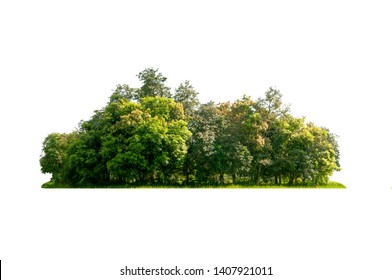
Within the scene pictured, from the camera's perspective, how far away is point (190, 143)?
26297 mm

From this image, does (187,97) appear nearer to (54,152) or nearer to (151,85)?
(151,85)

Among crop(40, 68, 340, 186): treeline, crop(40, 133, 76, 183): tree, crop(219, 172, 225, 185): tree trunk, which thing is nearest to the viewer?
crop(40, 68, 340, 186): treeline

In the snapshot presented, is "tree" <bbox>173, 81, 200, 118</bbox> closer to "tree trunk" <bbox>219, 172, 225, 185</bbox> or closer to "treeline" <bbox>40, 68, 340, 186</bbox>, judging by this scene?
"treeline" <bbox>40, 68, 340, 186</bbox>

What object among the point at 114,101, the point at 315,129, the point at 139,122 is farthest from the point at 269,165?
the point at 114,101

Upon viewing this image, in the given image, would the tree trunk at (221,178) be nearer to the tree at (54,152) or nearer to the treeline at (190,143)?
the treeline at (190,143)

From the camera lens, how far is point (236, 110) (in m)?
27.8

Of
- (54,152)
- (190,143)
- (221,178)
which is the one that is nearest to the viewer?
(190,143)

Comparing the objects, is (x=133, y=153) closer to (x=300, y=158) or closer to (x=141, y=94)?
(x=141, y=94)

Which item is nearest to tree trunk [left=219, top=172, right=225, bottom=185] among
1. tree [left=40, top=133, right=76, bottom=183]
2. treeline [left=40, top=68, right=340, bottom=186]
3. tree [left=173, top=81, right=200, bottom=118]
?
treeline [left=40, top=68, right=340, bottom=186]

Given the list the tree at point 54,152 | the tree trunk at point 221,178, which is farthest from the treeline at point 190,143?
the tree at point 54,152

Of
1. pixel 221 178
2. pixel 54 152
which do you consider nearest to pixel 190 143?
pixel 221 178

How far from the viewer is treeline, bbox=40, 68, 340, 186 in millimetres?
25109

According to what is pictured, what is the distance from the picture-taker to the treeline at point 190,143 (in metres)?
25.1

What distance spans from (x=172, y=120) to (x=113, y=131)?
3780 mm
